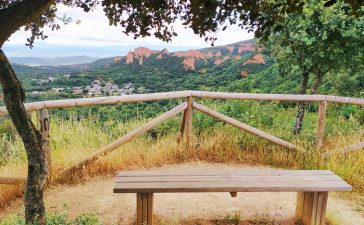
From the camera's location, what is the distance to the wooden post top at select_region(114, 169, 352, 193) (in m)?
3.20

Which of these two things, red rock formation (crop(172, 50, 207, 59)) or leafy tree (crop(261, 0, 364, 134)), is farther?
red rock formation (crop(172, 50, 207, 59))

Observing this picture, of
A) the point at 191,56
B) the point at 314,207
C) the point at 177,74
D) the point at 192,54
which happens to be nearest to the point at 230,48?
the point at 192,54

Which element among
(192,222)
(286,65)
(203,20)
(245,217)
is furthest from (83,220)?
(286,65)

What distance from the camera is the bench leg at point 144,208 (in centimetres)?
332

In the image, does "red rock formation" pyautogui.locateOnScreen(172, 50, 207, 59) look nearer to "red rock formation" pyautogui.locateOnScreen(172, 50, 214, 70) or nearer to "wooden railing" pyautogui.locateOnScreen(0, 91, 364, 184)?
"red rock formation" pyautogui.locateOnScreen(172, 50, 214, 70)

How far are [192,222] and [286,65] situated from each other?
6.78 meters

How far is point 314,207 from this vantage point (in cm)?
353

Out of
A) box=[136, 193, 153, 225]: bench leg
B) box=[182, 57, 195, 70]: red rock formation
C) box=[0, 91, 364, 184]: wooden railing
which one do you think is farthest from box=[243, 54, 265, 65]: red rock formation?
box=[136, 193, 153, 225]: bench leg

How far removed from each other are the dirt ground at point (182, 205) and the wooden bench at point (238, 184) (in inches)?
15.6

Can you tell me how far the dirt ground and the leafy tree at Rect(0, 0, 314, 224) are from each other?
123 cm

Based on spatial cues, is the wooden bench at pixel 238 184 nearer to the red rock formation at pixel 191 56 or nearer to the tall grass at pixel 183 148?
the tall grass at pixel 183 148

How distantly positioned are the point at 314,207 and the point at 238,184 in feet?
2.77

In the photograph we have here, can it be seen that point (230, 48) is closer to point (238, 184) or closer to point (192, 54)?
point (192, 54)

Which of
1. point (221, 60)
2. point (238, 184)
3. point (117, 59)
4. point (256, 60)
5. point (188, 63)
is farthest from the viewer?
point (221, 60)
